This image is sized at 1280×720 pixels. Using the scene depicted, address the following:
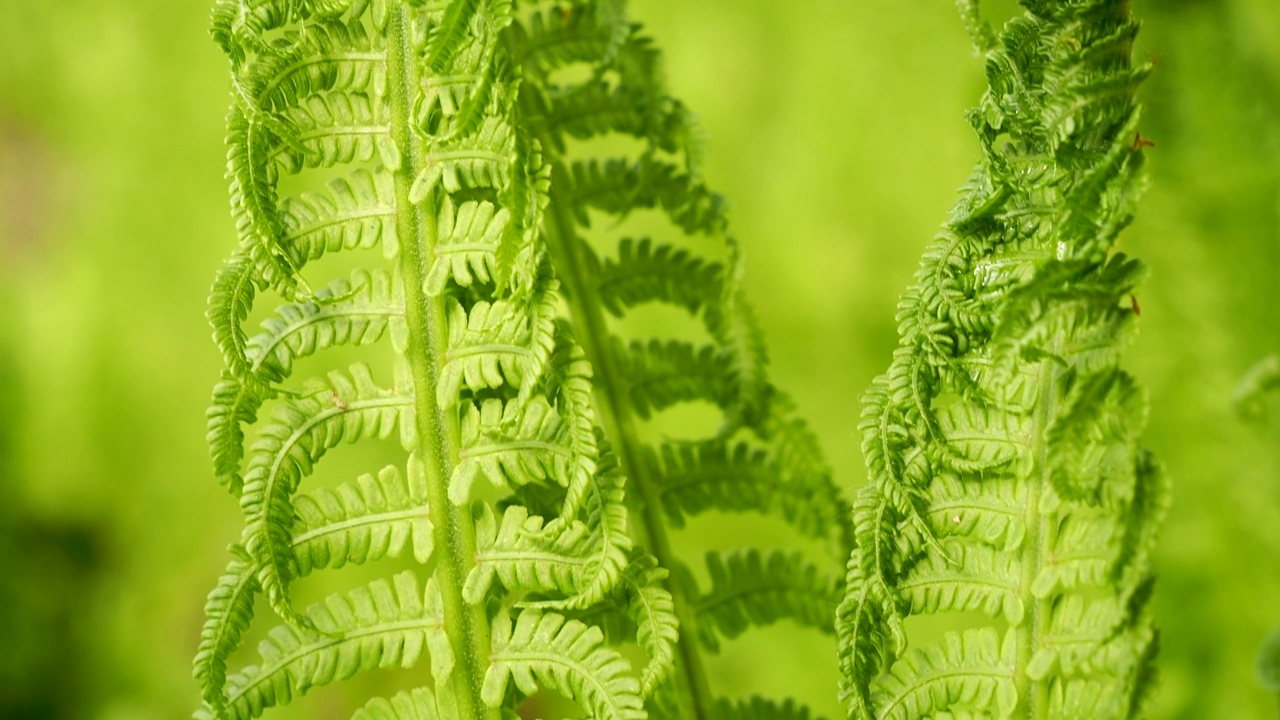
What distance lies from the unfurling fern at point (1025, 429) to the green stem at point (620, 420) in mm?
184

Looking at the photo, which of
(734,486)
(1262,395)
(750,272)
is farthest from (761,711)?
(750,272)

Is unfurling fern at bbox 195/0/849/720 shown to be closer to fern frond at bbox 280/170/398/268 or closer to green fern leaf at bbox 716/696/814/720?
fern frond at bbox 280/170/398/268

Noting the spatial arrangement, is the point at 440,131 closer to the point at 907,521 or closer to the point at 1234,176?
the point at 907,521

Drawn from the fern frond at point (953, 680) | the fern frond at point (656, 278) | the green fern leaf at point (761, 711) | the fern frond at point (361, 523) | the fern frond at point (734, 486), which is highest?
the fern frond at point (656, 278)

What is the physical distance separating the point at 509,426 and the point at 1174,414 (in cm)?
101

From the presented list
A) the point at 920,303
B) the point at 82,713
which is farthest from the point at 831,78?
the point at 82,713

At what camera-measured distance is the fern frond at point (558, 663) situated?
1.99ft

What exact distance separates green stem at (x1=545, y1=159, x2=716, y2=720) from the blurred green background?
0.49m

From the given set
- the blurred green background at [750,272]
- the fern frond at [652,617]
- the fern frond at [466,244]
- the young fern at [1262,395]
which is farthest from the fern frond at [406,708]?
the blurred green background at [750,272]

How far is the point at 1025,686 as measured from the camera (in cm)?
62

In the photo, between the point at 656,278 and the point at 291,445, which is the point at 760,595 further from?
the point at 291,445

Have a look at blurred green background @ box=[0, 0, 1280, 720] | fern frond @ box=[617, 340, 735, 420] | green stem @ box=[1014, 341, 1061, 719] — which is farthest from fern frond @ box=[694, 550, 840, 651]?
blurred green background @ box=[0, 0, 1280, 720]

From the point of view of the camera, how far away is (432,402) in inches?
25.1

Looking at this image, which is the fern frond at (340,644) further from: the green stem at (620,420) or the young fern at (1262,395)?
the young fern at (1262,395)
